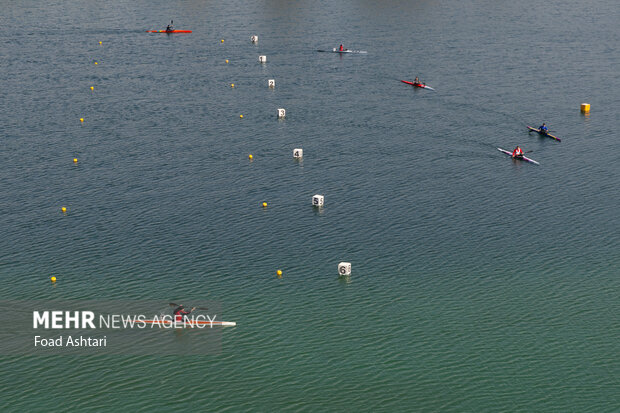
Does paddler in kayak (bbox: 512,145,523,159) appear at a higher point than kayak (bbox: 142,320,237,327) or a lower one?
higher

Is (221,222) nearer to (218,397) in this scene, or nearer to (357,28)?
(218,397)

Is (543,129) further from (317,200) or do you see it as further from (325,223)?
(325,223)

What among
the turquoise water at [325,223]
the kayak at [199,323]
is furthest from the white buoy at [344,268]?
the kayak at [199,323]

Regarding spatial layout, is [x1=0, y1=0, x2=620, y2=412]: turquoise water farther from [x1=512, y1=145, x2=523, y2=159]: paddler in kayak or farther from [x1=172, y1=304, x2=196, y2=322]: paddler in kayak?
[x1=172, y1=304, x2=196, y2=322]: paddler in kayak

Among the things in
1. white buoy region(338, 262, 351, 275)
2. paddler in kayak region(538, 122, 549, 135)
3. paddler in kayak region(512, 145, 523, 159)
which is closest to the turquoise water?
white buoy region(338, 262, 351, 275)

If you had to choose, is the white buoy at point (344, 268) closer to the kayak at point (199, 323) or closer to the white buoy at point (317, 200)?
the kayak at point (199, 323)

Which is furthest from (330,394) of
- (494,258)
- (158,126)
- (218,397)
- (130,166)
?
(158,126)
